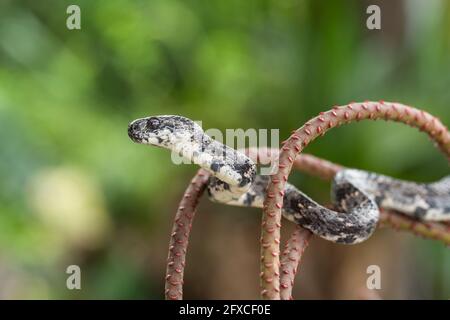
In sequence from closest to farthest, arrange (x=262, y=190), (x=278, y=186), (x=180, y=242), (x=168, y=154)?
1. (x=278, y=186)
2. (x=180, y=242)
3. (x=262, y=190)
4. (x=168, y=154)

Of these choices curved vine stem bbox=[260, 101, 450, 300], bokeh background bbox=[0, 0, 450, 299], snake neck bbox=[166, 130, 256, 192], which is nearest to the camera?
curved vine stem bbox=[260, 101, 450, 300]

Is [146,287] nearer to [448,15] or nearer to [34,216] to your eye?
[34,216]

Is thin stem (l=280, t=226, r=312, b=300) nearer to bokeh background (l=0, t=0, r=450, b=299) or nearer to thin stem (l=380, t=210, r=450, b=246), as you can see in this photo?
thin stem (l=380, t=210, r=450, b=246)

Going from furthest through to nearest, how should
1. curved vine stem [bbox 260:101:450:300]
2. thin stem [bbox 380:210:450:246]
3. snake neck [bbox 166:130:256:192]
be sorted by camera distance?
thin stem [bbox 380:210:450:246] < snake neck [bbox 166:130:256:192] < curved vine stem [bbox 260:101:450:300]

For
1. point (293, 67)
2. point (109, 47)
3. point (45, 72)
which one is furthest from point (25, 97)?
point (293, 67)

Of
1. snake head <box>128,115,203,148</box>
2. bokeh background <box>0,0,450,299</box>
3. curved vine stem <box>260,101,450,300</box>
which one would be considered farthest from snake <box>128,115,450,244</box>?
bokeh background <box>0,0,450,299</box>

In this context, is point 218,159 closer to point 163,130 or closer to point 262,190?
point 163,130

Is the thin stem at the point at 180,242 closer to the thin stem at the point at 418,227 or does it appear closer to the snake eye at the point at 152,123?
the snake eye at the point at 152,123

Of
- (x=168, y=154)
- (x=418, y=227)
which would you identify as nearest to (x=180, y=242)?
(x=418, y=227)
